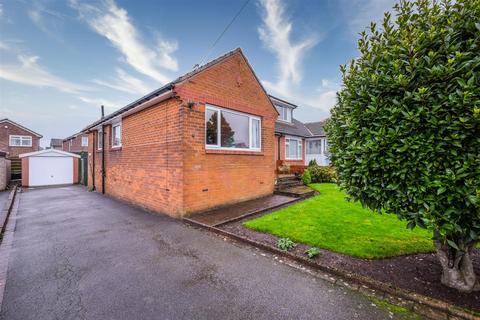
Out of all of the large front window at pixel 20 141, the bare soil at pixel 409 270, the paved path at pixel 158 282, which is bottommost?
the paved path at pixel 158 282

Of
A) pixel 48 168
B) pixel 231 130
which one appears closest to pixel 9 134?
pixel 48 168

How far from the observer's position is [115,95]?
55.9 feet

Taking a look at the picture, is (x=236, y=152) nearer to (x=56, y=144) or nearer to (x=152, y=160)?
(x=152, y=160)

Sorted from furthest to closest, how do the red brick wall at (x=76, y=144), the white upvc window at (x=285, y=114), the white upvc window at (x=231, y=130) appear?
the red brick wall at (x=76, y=144)
the white upvc window at (x=285, y=114)
the white upvc window at (x=231, y=130)

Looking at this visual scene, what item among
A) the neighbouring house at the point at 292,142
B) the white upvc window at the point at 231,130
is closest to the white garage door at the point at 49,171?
the white upvc window at the point at 231,130

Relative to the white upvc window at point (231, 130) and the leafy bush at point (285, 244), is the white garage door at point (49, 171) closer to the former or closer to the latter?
the white upvc window at point (231, 130)

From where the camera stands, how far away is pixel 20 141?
30.1m

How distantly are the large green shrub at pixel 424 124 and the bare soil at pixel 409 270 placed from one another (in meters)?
0.23

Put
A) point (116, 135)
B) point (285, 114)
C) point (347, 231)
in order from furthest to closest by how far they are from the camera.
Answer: point (285, 114), point (116, 135), point (347, 231)

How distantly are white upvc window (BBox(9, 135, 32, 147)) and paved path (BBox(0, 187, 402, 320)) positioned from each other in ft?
120

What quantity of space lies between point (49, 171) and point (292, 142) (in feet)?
69.8

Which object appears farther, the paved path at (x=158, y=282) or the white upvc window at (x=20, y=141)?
the white upvc window at (x=20, y=141)

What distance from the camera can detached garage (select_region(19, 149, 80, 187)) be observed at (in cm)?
1614

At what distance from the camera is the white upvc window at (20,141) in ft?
96.0
